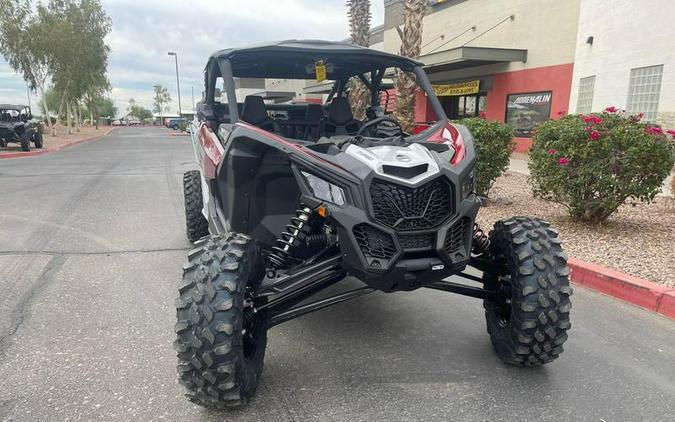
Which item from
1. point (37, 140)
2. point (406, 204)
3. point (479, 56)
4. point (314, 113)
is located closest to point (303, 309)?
point (406, 204)

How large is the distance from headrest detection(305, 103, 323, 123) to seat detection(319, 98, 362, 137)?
8.0 inches

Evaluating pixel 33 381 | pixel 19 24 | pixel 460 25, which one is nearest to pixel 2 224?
pixel 33 381

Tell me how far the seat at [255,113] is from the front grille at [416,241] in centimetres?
190

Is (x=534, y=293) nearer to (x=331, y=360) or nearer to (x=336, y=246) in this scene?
(x=336, y=246)

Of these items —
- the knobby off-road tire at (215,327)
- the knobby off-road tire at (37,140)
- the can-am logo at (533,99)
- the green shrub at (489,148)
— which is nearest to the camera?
the knobby off-road tire at (215,327)

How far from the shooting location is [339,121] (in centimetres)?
465

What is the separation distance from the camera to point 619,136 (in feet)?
18.7

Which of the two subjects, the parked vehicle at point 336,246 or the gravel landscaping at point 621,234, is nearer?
the parked vehicle at point 336,246

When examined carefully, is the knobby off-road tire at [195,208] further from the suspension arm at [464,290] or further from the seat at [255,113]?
the suspension arm at [464,290]

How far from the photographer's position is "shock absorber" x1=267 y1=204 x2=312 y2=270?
9.77ft

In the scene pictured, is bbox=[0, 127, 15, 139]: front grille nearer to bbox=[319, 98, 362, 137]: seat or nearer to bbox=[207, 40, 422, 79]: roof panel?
bbox=[207, 40, 422, 79]: roof panel

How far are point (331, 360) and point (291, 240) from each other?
0.92 m

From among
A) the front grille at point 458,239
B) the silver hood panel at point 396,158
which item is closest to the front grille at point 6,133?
the silver hood panel at point 396,158

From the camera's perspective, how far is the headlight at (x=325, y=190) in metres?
2.73
